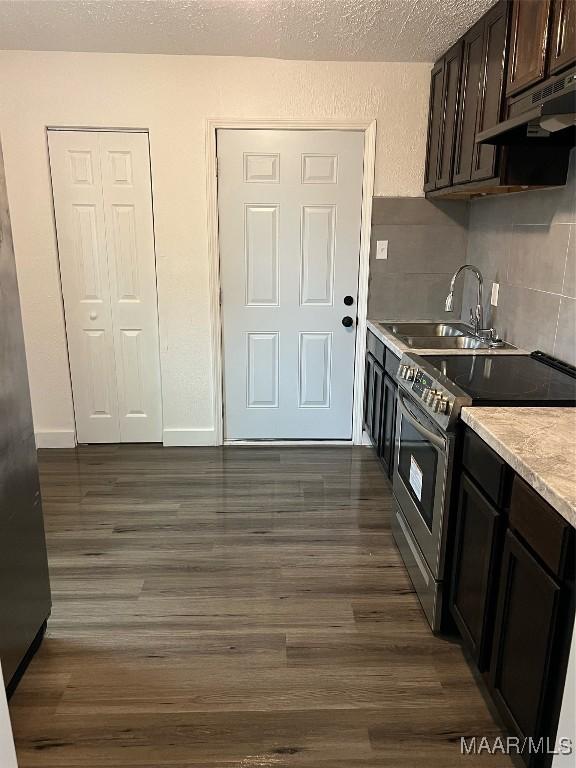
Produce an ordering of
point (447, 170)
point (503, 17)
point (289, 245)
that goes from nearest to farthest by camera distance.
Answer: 1. point (503, 17)
2. point (447, 170)
3. point (289, 245)

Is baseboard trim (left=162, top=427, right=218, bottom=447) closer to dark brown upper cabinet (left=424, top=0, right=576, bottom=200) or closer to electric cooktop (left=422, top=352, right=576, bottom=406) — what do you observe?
electric cooktop (left=422, top=352, right=576, bottom=406)

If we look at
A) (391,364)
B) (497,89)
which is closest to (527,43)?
(497,89)

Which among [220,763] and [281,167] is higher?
[281,167]

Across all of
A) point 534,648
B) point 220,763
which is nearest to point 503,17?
point 534,648

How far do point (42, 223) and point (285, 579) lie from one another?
274cm

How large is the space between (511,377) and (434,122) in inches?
77.8

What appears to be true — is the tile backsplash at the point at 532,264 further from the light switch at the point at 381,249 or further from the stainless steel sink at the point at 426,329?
the light switch at the point at 381,249

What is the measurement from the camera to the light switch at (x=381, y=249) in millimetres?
3705

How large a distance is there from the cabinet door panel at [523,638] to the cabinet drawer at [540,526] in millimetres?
39

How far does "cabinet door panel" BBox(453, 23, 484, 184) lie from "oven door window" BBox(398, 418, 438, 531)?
1.38 m

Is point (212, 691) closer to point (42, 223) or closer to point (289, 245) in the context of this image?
point (289, 245)

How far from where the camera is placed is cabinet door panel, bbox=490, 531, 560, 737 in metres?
1.34

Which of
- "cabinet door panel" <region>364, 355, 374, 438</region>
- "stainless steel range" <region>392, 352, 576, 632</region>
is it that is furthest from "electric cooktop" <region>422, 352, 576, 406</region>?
"cabinet door panel" <region>364, 355, 374, 438</region>

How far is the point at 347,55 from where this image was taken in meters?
3.32
